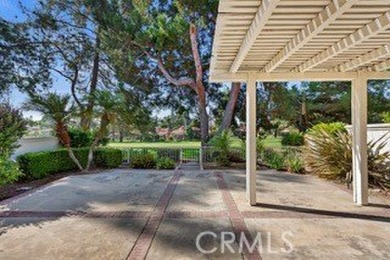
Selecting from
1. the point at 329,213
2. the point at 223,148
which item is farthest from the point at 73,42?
the point at 329,213

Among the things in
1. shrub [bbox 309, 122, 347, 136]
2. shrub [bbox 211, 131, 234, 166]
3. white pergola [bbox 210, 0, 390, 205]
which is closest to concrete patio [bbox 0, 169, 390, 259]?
white pergola [bbox 210, 0, 390, 205]

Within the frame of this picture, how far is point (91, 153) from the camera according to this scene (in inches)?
519

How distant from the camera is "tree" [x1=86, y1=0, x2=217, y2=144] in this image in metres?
14.7

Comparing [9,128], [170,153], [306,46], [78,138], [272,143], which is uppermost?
[306,46]

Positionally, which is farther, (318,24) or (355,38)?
(355,38)

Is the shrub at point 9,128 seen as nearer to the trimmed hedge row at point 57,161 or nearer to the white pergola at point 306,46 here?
the trimmed hedge row at point 57,161

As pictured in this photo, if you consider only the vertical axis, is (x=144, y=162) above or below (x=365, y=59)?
below

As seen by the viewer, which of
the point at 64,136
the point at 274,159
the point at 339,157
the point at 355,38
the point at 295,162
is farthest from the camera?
the point at 274,159

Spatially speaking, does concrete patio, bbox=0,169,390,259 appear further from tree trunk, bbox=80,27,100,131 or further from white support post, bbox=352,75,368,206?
tree trunk, bbox=80,27,100,131

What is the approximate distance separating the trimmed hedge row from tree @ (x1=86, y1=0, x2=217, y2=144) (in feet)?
17.0

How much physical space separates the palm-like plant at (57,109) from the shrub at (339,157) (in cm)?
855

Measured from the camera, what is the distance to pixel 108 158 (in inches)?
538

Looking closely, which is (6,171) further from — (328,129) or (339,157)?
(328,129)

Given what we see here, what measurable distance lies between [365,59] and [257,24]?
9.85 ft
